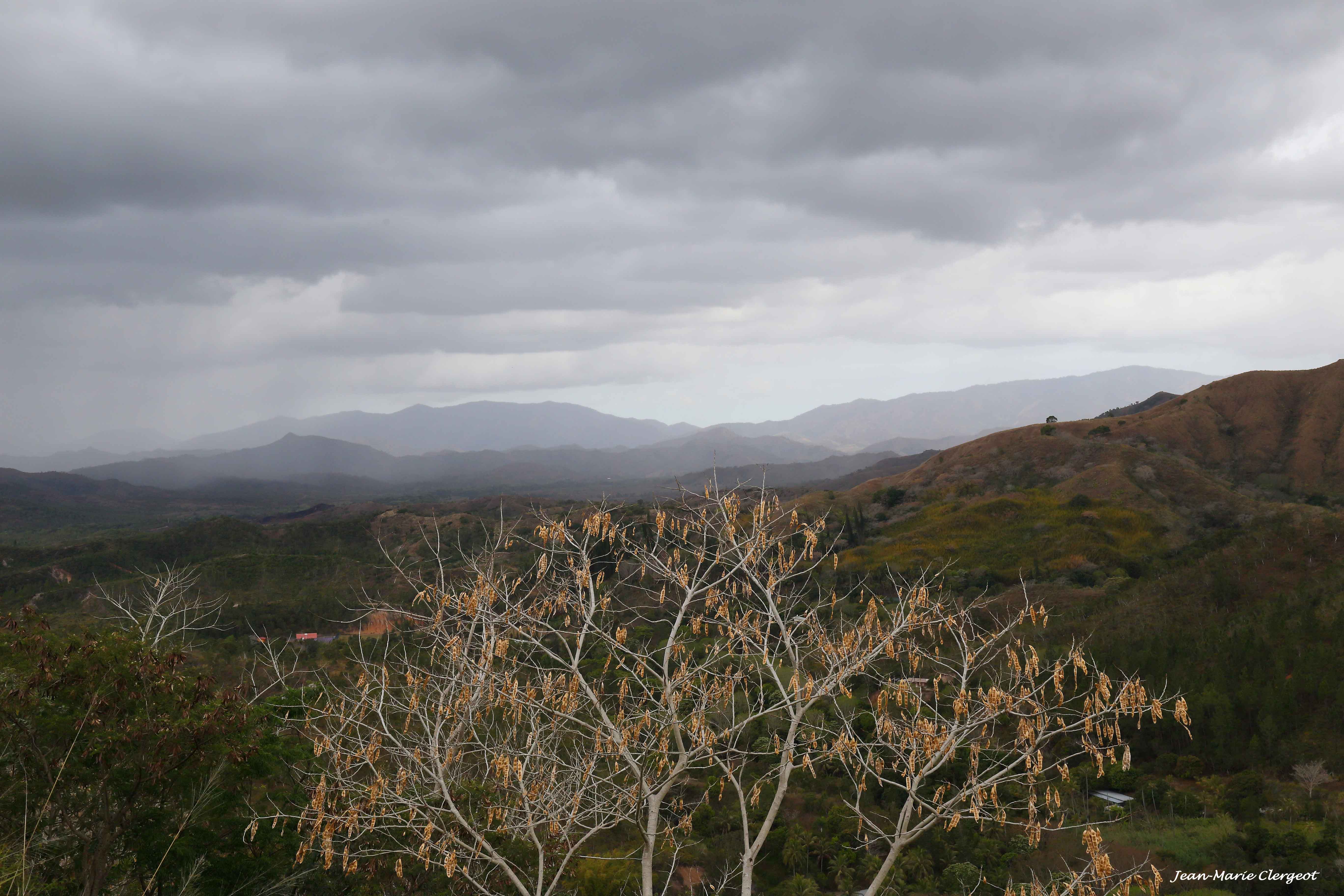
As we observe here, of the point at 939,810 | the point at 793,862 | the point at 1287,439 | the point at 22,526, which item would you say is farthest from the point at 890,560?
the point at 22,526

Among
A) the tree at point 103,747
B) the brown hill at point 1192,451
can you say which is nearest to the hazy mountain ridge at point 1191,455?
the brown hill at point 1192,451

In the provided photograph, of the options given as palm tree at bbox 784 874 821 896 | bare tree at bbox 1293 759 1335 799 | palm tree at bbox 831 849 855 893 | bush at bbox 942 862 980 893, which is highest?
bare tree at bbox 1293 759 1335 799

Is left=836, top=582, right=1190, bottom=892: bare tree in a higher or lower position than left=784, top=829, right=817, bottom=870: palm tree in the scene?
higher

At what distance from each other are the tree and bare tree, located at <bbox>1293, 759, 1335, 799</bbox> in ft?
116

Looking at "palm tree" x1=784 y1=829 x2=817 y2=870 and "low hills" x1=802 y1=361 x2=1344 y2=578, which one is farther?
"low hills" x1=802 y1=361 x2=1344 y2=578

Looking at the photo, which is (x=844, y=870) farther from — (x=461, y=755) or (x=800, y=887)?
(x=461, y=755)

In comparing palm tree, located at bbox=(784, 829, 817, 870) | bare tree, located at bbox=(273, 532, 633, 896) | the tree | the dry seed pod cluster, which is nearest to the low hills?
palm tree, located at bbox=(784, 829, 817, 870)

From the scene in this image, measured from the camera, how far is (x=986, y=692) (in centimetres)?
962

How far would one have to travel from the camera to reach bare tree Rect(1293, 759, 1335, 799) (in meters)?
28.4

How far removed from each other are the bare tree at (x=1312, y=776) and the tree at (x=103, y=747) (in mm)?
35433

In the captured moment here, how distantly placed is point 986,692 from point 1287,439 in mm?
114908

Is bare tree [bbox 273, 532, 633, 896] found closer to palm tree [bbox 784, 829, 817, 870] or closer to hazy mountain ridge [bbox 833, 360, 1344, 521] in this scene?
palm tree [bbox 784, 829, 817, 870]

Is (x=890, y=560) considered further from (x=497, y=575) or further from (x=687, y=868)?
(x=497, y=575)

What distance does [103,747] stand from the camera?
1190 centimetres
